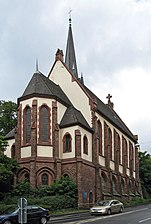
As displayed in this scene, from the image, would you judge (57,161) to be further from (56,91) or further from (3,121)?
(3,121)

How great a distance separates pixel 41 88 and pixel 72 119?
16.8ft

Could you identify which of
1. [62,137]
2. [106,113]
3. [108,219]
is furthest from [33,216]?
[106,113]

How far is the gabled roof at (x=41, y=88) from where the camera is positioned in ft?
142

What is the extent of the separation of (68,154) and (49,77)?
43.1 feet

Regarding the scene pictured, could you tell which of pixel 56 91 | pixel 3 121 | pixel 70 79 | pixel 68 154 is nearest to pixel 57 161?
pixel 68 154

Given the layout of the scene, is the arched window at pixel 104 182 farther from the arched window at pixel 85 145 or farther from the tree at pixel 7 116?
the tree at pixel 7 116

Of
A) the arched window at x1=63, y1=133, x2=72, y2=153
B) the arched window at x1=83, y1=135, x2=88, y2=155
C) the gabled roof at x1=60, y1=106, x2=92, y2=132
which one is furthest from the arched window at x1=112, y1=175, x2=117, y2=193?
the arched window at x1=63, y1=133, x2=72, y2=153

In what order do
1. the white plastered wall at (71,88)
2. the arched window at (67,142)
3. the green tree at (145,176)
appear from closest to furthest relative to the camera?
1. the arched window at (67,142)
2. the white plastered wall at (71,88)
3. the green tree at (145,176)

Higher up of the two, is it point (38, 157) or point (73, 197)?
point (38, 157)

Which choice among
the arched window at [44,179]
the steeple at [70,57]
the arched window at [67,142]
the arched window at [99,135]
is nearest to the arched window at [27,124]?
the arched window at [67,142]

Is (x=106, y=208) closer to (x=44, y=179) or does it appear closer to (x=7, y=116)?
(x=44, y=179)

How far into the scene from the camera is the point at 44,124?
42.2 m

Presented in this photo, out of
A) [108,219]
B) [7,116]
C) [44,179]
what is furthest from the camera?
[7,116]

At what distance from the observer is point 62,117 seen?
44500mm
